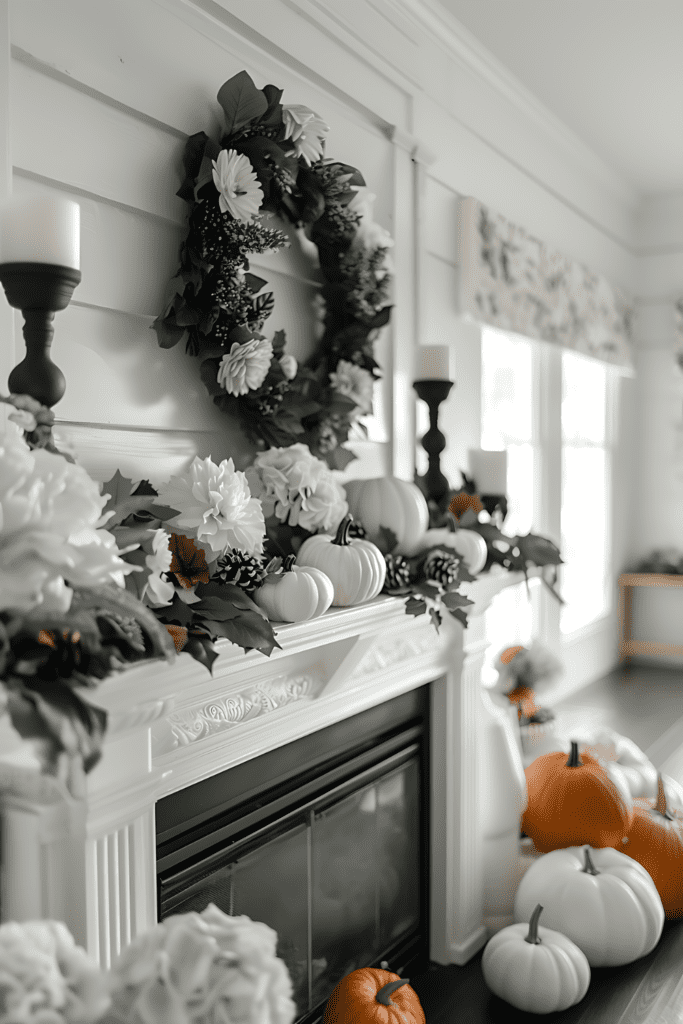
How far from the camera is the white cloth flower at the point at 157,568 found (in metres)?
1.14

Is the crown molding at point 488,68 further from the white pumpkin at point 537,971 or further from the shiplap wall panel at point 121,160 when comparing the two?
the white pumpkin at point 537,971

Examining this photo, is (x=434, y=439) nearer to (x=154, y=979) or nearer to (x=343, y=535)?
(x=343, y=535)

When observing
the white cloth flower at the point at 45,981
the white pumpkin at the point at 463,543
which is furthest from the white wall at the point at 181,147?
the white cloth flower at the point at 45,981

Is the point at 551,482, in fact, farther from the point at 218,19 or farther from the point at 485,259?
the point at 218,19

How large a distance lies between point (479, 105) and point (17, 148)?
211cm

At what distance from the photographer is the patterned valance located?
2.90 meters

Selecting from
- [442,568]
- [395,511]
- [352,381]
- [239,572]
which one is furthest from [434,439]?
[239,572]

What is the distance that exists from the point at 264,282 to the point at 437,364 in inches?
24.4

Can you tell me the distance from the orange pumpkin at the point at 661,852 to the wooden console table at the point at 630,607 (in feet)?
8.33

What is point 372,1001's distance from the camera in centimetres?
163

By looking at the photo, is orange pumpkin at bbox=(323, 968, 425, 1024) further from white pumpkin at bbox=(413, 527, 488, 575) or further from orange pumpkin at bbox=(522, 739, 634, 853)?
white pumpkin at bbox=(413, 527, 488, 575)

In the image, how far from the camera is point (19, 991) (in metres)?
0.50

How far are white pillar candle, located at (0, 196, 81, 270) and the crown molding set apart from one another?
1.67 meters

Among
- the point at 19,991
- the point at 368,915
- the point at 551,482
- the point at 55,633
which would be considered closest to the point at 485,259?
the point at 551,482
